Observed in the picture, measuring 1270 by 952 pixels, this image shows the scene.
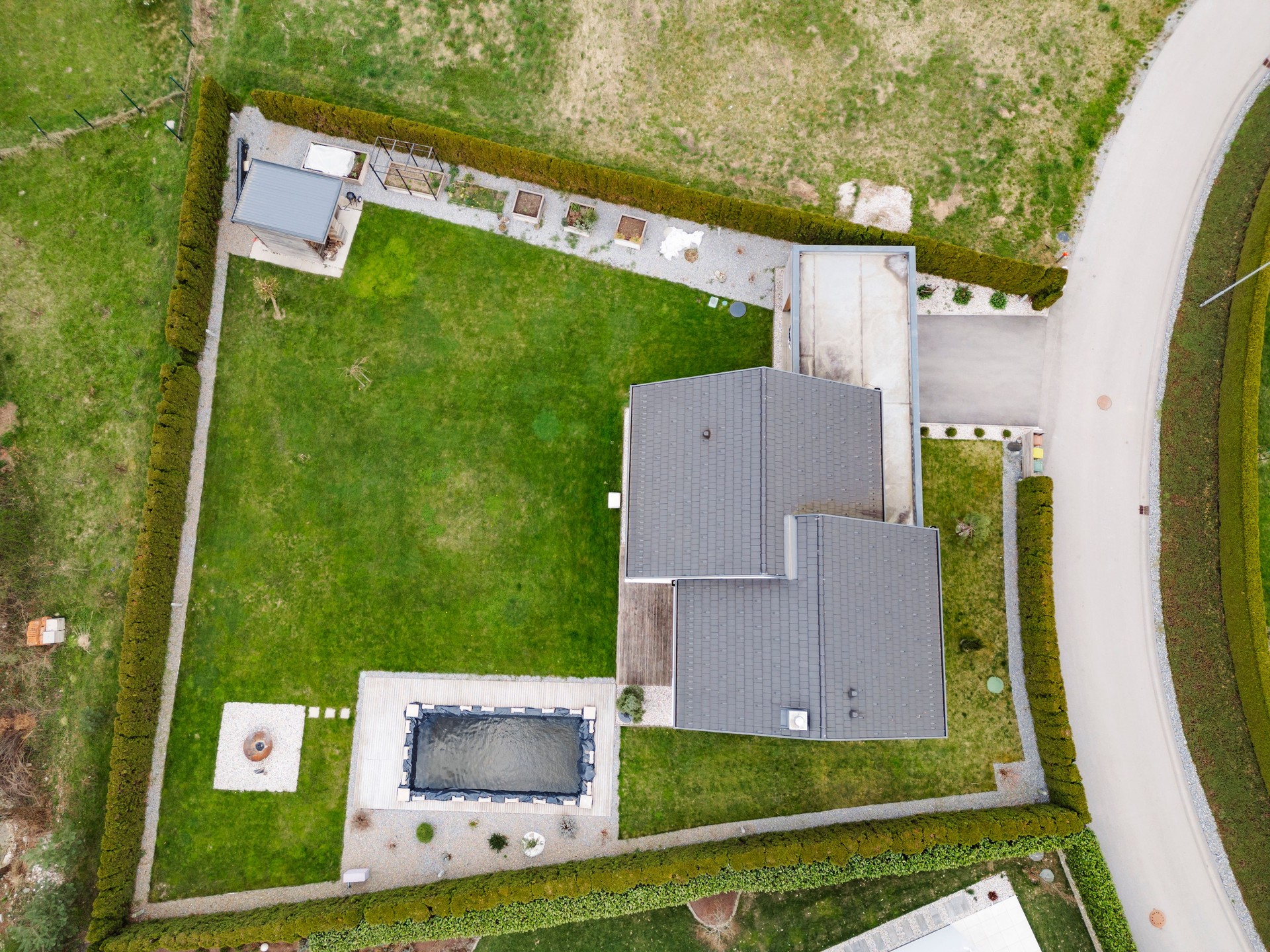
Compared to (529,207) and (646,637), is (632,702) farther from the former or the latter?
(529,207)

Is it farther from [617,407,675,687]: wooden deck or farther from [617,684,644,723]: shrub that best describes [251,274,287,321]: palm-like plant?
[617,684,644,723]: shrub

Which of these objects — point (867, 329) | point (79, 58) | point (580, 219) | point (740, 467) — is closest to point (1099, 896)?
point (740, 467)

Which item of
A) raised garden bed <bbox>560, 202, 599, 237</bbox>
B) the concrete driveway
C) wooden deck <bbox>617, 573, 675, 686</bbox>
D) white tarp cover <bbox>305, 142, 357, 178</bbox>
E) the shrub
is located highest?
white tarp cover <bbox>305, 142, 357, 178</bbox>

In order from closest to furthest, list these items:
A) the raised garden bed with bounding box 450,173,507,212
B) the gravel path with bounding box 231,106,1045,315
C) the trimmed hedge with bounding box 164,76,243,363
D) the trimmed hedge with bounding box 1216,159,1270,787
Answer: the trimmed hedge with bounding box 1216,159,1270,787 < the trimmed hedge with bounding box 164,76,243,363 < the gravel path with bounding box 231,106,1045,315 < the raised garden bed with bounding box 450,173,507,212

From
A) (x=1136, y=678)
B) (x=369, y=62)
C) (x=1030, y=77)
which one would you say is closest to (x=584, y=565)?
(x=1136, y=678)

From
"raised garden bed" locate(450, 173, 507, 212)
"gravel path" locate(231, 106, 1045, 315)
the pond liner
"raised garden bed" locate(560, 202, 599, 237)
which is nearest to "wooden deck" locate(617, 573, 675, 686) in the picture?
the pond liner

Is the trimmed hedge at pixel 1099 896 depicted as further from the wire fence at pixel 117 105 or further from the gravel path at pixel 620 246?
the wire fence at pixel 117 105
